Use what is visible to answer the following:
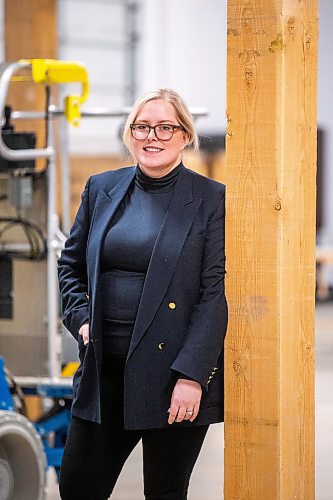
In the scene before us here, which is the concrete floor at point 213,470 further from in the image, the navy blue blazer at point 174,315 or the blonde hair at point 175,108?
the blonde hair at point 175,108

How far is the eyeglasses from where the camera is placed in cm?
295

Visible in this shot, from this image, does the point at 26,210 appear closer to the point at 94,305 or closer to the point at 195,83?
the point at 94,305

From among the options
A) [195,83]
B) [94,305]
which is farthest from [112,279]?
[195,83]

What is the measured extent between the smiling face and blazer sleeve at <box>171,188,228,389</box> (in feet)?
0.62

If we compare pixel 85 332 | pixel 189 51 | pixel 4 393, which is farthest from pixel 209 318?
pixel 189 51

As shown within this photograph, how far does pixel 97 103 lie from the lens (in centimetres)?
1424

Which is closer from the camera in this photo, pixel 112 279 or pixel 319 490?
pixel 112 279

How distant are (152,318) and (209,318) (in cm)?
15

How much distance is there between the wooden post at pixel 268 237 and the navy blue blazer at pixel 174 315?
2.2 inches

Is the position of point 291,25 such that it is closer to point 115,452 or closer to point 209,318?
point 209,318


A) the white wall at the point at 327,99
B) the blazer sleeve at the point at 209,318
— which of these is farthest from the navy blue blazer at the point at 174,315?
the white wall at the point at 327,99

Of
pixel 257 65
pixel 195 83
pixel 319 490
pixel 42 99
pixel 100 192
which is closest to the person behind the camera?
pixel 257 65

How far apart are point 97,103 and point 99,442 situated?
11495 millimetres

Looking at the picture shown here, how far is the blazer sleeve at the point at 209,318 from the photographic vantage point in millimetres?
2879
